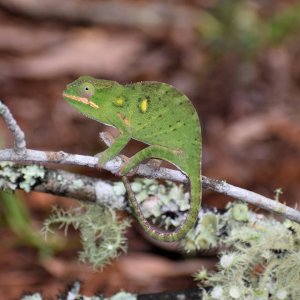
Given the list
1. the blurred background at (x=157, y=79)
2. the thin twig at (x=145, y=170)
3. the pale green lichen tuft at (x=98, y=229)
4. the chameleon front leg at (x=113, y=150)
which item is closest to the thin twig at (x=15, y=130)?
the thin twig at (x=145, y=170)

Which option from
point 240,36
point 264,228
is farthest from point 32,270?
point 240,36

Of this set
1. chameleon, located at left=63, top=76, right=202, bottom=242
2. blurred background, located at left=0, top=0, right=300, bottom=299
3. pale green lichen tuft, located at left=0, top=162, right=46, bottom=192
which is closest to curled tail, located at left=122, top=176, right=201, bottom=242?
chameleon, located at left=63, top=76, right=202, bottom=242

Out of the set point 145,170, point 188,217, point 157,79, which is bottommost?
point 188,217

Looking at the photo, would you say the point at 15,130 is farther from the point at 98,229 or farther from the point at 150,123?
the point at 98,229

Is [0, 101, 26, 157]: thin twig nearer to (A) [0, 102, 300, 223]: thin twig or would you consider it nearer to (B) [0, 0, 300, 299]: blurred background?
(A) [0, 102, 300, 223]: thin twig

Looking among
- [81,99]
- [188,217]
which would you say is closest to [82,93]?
[81,99]

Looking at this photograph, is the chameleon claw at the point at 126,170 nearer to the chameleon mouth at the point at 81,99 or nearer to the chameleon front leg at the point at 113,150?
the chameleon front leg at the point at 113,150
